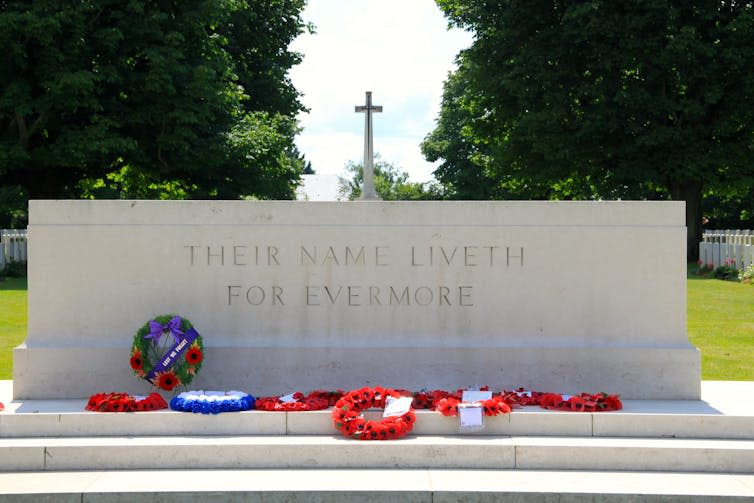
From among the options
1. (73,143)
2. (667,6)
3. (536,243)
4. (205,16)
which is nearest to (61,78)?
(73,143)

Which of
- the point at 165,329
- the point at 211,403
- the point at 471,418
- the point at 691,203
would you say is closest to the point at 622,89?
the point at 691,203

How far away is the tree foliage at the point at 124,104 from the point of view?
25969 millimetres

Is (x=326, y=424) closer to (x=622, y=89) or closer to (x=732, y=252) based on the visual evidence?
(x=732, y=252)

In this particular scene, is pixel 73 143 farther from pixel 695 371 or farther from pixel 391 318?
pixel 695 371

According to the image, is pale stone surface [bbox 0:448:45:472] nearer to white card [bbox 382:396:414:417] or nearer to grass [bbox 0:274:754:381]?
white card [bbox 382:396:414:417]

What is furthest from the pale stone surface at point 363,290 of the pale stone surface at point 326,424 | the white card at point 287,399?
the pale stone surface at point 326,424

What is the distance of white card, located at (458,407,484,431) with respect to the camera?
750 centimetres

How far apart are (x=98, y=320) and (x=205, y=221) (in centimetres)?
141

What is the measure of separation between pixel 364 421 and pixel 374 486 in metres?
1.03

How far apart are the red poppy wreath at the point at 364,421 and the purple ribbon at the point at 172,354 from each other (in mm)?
1582

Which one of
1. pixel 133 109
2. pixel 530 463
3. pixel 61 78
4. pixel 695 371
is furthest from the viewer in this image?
pixel 133 109

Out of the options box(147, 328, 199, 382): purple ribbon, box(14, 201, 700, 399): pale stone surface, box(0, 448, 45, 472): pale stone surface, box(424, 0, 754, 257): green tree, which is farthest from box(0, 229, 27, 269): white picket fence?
box(0, 448, 45, 472): pale stone surface

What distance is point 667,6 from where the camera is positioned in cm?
2853

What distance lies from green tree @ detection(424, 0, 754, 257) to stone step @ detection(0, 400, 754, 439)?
22.5 meters
